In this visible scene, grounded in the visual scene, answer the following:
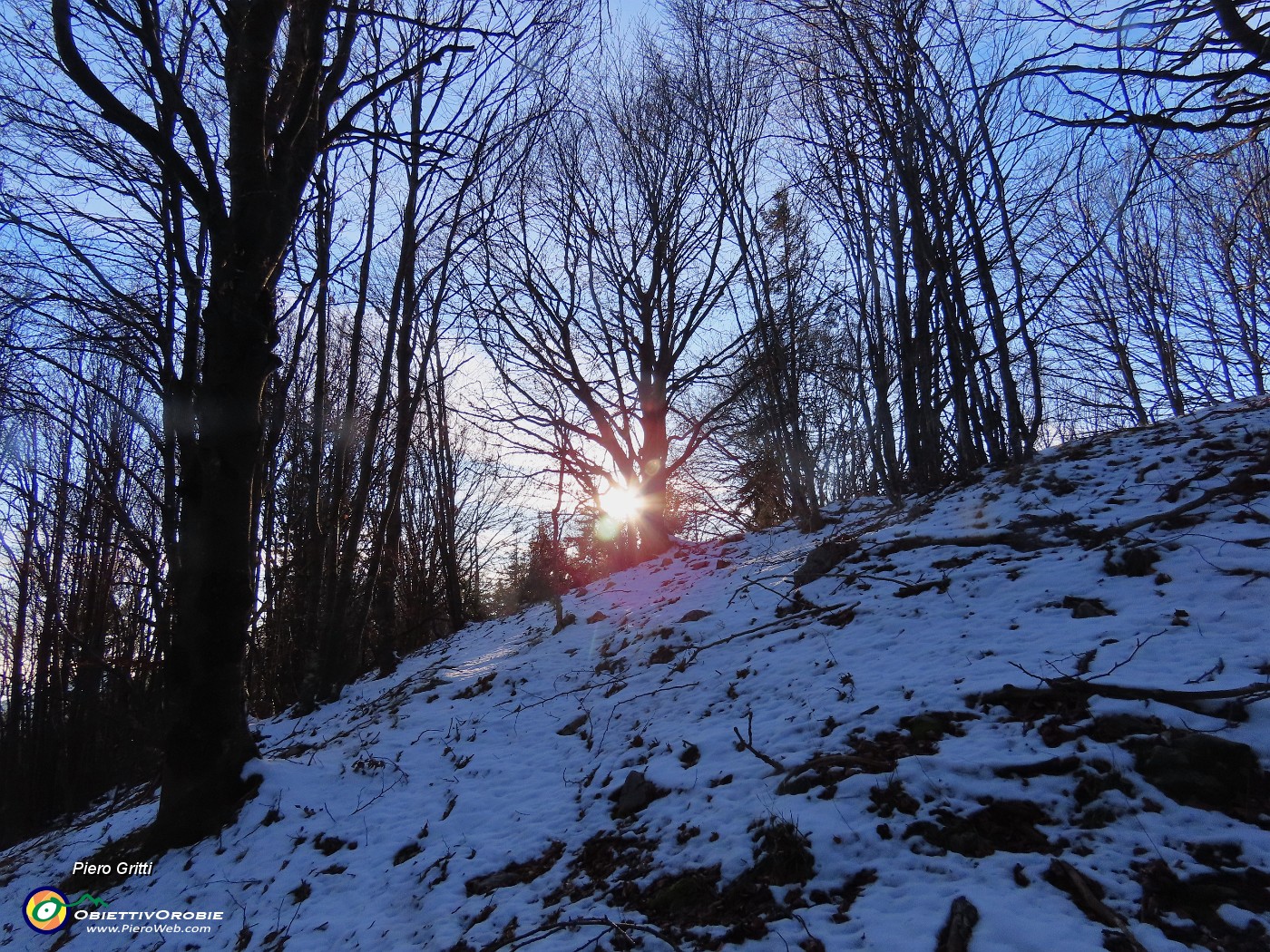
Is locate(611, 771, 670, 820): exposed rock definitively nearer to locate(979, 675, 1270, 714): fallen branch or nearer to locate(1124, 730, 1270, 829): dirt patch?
locate(979, 675, 1270, 714): fallen branch

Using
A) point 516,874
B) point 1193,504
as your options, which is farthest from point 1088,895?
point 1193,504

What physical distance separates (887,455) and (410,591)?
11923 millimetres

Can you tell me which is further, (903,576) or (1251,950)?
(903,576)

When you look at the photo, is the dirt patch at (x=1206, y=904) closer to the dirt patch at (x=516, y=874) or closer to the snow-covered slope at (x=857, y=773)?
the snow-covered slope at (x=857, y=773)

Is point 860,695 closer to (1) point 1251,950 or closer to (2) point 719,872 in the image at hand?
(2) point 719,872

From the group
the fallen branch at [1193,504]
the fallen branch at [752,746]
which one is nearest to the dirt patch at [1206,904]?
the fallen branch at [752,746]

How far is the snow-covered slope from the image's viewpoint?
241 cm

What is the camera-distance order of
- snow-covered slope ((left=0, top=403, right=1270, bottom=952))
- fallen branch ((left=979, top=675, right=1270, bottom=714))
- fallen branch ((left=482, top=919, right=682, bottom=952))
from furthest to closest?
fallen branch ((left=979, top=675, right=1270, bottom=714)), fallen branch ((left=482, top=919, right=682, bottom=952)), snow-covered slope ((left=0, top=403, right=1270, bottom=952))

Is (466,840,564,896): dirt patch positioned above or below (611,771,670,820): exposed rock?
below

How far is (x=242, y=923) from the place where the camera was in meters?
3.92

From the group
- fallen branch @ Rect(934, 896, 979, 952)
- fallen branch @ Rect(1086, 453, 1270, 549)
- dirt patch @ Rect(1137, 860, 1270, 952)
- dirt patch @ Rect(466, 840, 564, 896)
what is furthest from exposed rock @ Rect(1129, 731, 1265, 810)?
dirt patch @ Rect(466, 840, 564, 896)

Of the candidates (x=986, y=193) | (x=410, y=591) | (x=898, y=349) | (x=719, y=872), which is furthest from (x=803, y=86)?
(x=410, y=591)

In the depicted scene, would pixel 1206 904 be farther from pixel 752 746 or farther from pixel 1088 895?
pixel 752 746

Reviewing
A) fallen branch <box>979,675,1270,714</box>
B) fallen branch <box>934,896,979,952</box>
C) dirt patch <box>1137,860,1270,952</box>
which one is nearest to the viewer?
dirt patch <box>1137,860,1270,952</box>
